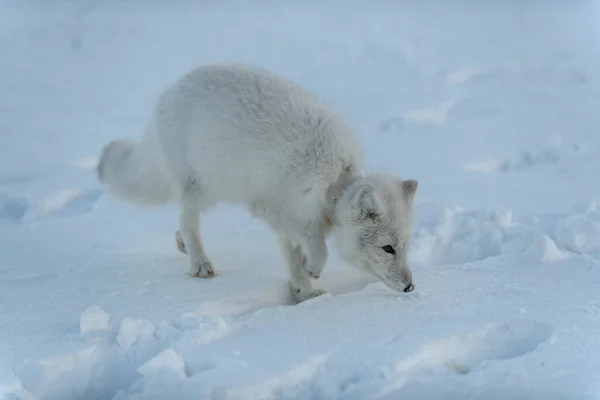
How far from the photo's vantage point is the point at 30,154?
5.33 metres

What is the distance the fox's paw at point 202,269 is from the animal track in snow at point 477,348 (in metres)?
1.44

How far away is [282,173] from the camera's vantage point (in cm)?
316

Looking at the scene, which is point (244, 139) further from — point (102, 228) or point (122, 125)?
point (122, 125)

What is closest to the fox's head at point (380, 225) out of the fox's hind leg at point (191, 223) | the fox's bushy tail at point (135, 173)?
the fox's hind leg at point (191, 223)

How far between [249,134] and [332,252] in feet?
3.34

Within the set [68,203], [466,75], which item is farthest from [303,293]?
[466,75]

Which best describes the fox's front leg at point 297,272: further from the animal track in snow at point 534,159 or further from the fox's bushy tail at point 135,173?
the animal track in snow at point 534,159

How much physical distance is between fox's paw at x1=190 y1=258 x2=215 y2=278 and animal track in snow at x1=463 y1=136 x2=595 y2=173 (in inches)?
98.4

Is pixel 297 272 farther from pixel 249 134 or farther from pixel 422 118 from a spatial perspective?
pixel 422 118

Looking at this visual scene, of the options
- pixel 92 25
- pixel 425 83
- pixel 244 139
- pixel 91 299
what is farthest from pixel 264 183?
pixel 92 25

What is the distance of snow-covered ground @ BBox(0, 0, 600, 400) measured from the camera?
2312mm

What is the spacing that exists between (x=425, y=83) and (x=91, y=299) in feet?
16.7

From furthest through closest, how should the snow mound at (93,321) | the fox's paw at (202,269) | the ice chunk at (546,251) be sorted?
the fox's paw at (202,269) < the ice chunk at (546,251) < the snow mound at (93,321)

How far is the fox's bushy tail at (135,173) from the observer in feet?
12.8
